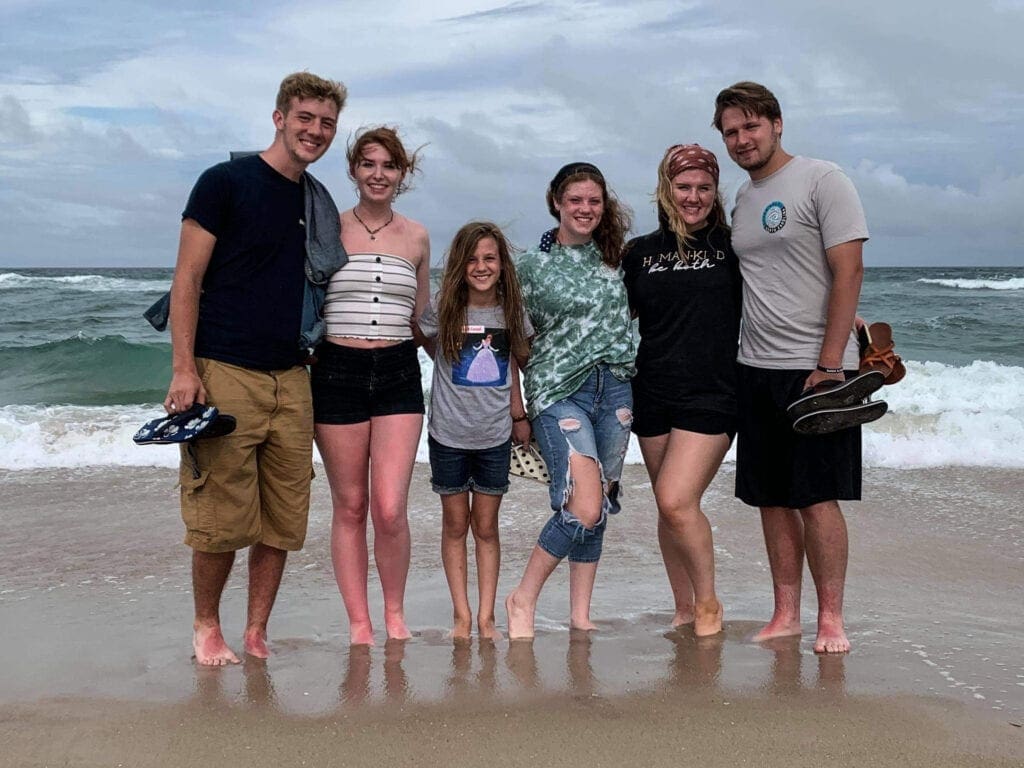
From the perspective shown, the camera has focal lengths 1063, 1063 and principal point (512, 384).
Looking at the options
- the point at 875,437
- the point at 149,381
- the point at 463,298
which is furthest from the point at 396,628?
the point at 149,381

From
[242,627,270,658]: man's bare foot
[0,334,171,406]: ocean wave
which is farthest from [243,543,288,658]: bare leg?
[0,334,171,406]: ocean wave

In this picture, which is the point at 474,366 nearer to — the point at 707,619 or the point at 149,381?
the point at 707,619

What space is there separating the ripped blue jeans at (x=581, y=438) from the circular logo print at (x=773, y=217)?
798mm

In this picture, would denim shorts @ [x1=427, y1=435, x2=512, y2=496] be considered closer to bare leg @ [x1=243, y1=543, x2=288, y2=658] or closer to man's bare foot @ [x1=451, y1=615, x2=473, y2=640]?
man's bare foot @ [x1=451, y1=615, x2=473, y2=640]

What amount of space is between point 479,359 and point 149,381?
12539 millimetres

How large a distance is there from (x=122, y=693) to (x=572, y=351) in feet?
6.56

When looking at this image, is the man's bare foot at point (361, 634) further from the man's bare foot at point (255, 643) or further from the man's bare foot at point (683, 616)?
the man's bare foot at point (683, 616)

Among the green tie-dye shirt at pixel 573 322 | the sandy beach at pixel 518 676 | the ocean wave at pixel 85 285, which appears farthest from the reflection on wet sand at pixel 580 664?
the ocean wave at pixel 85 285

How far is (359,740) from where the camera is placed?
3078 mm

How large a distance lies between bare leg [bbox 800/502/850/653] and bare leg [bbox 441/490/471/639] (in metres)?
1.32

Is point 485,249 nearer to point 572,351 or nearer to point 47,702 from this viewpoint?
point 572,351

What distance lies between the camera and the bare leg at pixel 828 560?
398 centimetres

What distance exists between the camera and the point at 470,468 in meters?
4.24

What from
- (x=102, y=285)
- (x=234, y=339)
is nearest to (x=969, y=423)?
(x=234, y=339)
